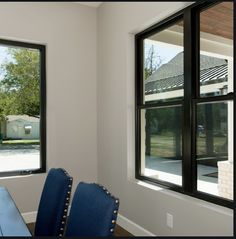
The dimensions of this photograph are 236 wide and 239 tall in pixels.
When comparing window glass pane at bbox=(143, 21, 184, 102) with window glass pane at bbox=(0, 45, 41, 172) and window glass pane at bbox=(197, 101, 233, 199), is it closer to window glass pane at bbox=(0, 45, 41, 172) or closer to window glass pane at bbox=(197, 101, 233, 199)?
window glass pane at bbox=(197, 101, 233, 199)

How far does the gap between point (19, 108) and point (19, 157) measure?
0.63 m

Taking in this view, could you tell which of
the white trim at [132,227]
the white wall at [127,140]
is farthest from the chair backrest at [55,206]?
the white trim at [132,227]

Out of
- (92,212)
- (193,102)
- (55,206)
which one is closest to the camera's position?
(92,212)

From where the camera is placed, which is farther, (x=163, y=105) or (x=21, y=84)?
(x=21, y=84)

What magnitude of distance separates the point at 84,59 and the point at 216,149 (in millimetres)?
2204

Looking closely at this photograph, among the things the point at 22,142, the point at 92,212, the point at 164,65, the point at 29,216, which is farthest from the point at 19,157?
the point at 92,212

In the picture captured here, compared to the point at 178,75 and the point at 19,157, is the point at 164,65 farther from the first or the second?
the point at 19,157

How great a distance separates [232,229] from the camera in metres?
1.89

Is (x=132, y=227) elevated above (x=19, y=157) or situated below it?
below

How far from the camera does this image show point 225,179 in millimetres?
2156

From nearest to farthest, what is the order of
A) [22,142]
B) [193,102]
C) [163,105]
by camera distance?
[193,102] → [163,105] → [22,142]

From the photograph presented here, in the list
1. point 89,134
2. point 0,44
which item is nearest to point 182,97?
point 89,134

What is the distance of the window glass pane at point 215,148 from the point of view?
6.92 ft

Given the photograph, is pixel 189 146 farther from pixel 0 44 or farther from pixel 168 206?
pixel 0 44
